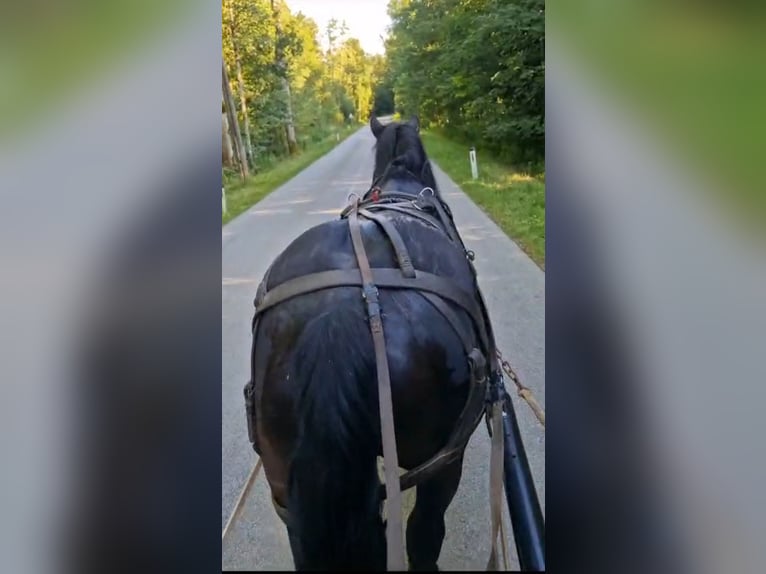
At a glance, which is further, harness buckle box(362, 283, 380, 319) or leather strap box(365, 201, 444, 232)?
leather strap box(365, 201, 444, 232)

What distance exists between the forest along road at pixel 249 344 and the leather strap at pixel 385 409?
283 mm

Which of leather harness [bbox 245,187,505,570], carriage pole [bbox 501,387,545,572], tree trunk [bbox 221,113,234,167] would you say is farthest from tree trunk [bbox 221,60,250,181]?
carriage pole [bbox 501,387,545,572]

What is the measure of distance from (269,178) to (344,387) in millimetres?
603

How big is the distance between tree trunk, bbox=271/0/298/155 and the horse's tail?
0.58 meters

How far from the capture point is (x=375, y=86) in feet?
4.00

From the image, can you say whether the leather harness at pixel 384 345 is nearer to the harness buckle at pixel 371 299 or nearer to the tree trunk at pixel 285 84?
the harness buckle at pixel 371 299

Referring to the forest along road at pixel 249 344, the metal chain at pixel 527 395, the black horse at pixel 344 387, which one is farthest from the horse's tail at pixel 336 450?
the metal chain at pixel 527 395

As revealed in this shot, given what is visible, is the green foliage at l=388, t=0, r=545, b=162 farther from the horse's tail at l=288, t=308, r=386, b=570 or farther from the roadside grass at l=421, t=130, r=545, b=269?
the horse's tail at l=288, t=308, r=386, b=570

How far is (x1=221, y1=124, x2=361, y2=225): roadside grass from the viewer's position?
1115 millimetres

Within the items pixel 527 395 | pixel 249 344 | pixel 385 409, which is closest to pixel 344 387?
pixel 385 409

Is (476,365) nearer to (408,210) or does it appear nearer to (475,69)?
(408,210)

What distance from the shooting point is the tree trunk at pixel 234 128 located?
1061mm
